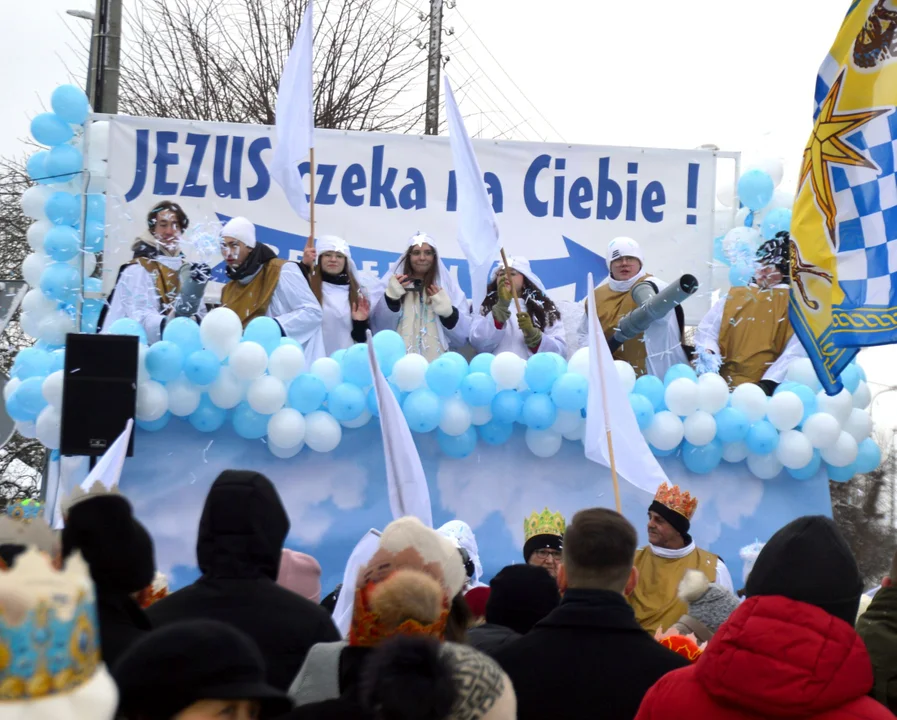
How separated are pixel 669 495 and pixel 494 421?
1.83 metres

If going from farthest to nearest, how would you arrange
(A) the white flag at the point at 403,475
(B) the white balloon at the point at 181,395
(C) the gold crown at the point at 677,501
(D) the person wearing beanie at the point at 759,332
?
(D) the person wearing beanie at the point at 759,332
(B) the white balloon at the point at 181,395
(C) the gold crown at the point at 677,501
(A) the white flag at the point at 403,475

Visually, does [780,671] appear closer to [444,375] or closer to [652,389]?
[444,375]

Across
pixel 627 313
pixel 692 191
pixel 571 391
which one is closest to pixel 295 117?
pixel 571 391

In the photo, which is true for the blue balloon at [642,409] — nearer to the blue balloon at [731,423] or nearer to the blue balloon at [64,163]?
the blue balloon at [731,423]

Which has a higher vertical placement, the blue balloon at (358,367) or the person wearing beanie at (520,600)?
the blue balloon at (358,367)

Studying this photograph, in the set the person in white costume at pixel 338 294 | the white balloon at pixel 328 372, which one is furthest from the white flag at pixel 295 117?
the white balloon at pixel 328 372

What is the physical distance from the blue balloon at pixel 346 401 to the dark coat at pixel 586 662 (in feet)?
15.2

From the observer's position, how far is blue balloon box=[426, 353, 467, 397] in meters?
7.68

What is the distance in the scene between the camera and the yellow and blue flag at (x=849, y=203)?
507 centimetres

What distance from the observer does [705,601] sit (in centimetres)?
459

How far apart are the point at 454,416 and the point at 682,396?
4.61 ft

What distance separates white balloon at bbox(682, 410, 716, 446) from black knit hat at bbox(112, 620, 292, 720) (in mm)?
6150

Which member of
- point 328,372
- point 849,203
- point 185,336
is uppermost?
point 849,203

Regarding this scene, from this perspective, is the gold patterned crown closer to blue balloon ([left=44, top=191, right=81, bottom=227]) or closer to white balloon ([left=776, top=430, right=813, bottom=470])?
white balloon ([left=776, top=430, right=813, bottom=470])
